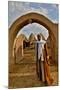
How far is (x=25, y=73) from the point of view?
6.27 ft

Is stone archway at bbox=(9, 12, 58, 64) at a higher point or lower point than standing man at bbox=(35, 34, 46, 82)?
higher

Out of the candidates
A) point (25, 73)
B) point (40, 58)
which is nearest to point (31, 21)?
point (40, 58)

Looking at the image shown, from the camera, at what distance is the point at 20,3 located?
1910mm

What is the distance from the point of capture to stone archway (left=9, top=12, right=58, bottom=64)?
190 centimetres

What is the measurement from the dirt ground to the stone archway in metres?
0.08

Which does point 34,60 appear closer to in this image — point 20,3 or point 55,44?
point 55,44

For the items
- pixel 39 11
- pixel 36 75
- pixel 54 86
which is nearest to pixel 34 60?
pixel 36 75

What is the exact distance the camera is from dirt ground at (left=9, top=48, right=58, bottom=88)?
189 centimetres

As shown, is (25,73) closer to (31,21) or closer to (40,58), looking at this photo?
(40,58)

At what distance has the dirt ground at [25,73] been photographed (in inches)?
74.3

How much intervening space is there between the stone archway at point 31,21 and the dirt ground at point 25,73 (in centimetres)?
8

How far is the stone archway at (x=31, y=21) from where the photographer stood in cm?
190

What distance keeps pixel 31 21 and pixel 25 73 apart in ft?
1.48

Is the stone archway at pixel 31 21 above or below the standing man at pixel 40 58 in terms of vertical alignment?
above
